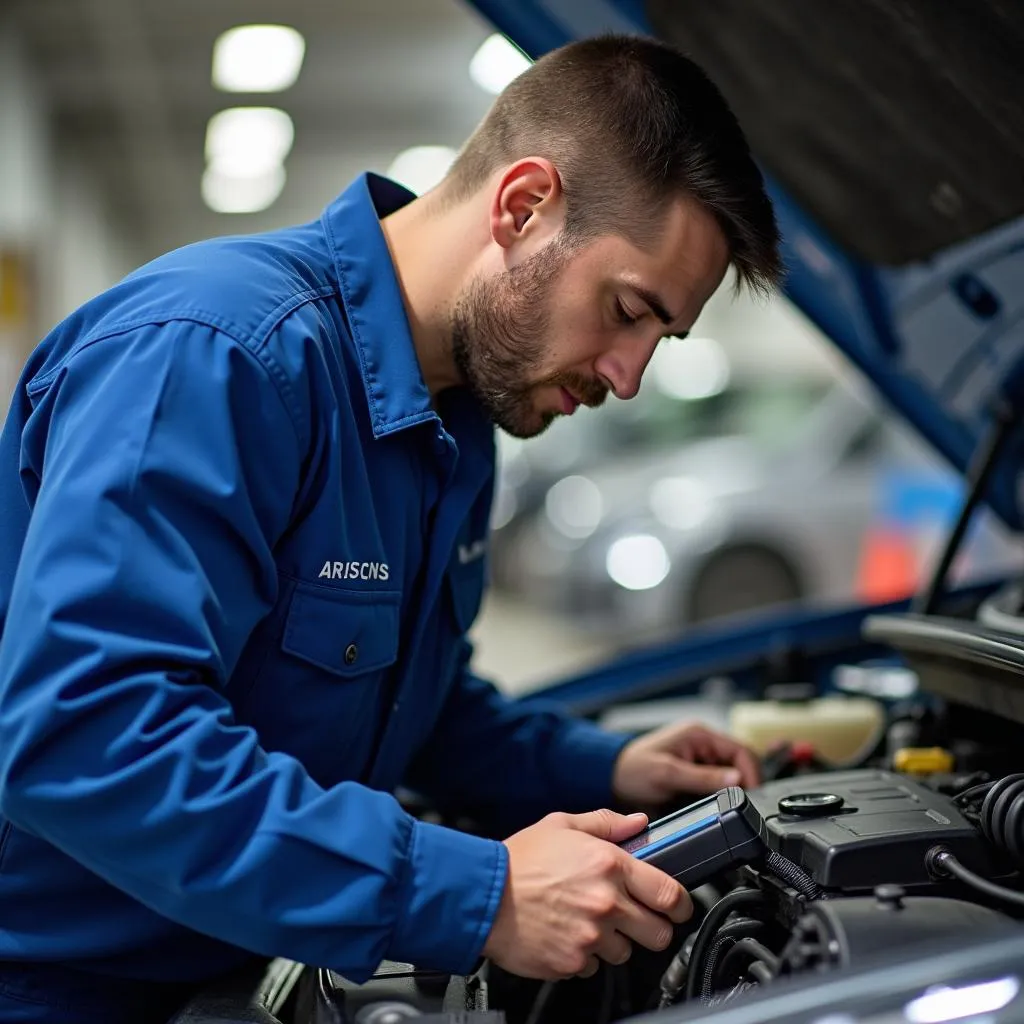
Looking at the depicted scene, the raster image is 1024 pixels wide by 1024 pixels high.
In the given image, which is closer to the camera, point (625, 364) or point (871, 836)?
point (871, 836)

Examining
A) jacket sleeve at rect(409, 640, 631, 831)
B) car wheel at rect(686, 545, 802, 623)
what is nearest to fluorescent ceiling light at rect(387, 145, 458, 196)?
car wheel at rect(686, 545, 802, 623)

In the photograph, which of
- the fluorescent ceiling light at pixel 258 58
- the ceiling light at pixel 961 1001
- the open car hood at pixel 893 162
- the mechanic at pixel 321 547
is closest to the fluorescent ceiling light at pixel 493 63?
the fluorescent ceiling light at pixel 258 58

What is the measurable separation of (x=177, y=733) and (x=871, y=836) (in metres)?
0.59

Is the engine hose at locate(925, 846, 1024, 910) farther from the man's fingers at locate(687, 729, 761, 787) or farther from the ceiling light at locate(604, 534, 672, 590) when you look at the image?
the ceiling light at locate(604, 534, 672, 590)

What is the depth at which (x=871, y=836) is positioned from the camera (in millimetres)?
1099

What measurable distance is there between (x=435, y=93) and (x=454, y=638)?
6494 millimetres

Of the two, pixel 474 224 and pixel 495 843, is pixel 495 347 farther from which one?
pixel 495 843

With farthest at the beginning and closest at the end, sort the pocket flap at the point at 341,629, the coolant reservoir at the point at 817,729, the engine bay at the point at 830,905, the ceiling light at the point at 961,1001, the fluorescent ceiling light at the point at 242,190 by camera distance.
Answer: the fluorescent ceiling light at the point at 242,190, the coolant reservoir at the point at 817,729, the pocket flap at the point at 341,629, the engine bay at the point at 830,905, the ceiling light at the point at 961,1001

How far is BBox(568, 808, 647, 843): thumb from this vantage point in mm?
1100

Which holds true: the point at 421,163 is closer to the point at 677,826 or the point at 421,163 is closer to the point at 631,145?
the point at 631,145

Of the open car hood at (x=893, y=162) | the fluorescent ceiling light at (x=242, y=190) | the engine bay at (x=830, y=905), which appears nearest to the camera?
the engine bay at (x=830, y=905)

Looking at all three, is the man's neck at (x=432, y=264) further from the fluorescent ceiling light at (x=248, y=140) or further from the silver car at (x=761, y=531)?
the fluorescent ceiling light at (x=248, y=140)

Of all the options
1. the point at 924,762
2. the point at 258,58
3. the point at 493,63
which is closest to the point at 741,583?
the point at 493,63

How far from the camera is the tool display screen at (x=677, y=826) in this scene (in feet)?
3.69
